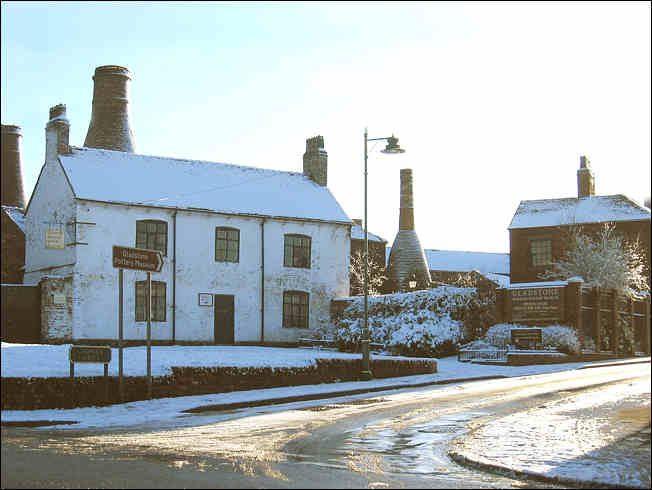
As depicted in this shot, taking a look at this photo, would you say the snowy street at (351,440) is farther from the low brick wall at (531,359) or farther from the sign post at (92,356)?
the low brick wall at (531,359)

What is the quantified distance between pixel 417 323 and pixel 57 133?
18088 millimetres

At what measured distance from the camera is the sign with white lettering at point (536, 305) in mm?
32625

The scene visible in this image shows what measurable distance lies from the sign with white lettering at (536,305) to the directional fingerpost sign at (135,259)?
19.5 meters

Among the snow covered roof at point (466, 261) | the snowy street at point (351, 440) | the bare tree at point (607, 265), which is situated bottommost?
the snowy street at point (351, 440)

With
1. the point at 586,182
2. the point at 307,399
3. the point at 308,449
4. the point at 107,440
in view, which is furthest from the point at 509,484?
the point at 586,182

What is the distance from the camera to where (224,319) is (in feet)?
125

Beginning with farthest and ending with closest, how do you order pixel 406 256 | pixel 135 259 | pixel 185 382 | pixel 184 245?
pixel 406 256 → pixel 184 245 → pixel 185 382 → pixel 135 259

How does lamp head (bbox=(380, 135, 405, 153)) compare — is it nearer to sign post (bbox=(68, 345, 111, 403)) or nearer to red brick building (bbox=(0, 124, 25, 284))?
sign post (bbox=(68, 345, 111, 403))

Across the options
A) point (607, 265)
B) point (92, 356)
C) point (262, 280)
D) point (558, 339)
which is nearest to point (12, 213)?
point (262, 280)

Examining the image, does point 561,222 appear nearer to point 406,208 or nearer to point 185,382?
point 406,208

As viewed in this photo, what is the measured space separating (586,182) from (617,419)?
40.3 metres

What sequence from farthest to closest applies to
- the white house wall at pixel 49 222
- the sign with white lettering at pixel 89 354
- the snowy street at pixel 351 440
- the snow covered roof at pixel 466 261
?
the snow covered roof at pixel 466 261
the white house wall at pixel 49 222
the sign with white lettering at pixel 89 354
the snowy street at pixel 351 440

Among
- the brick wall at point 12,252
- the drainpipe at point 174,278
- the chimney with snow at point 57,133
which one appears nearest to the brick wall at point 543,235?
the drainpipe at point 174,278

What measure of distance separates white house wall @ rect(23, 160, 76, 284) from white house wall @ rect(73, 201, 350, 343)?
103 centimetres
